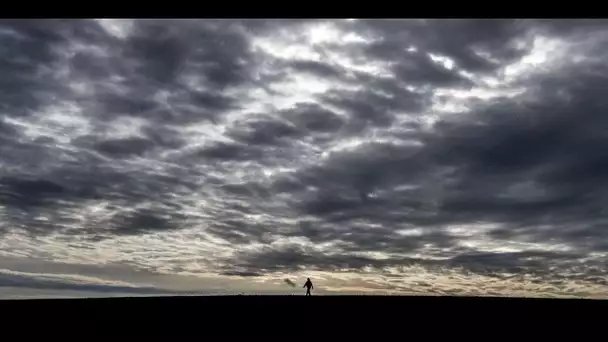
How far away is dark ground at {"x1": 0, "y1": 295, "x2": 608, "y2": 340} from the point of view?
452 inches

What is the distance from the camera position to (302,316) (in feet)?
42.7

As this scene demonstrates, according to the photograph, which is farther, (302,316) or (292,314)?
(292,314)

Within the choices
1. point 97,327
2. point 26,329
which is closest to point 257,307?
point 97,327

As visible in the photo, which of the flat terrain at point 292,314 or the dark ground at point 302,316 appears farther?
the flat terrain at point 292,314

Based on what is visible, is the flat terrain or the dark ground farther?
the flat terrain

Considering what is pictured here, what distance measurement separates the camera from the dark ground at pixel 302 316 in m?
11.5

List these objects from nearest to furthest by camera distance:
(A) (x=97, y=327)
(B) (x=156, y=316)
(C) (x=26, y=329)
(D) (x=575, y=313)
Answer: (C) (x=26, y=329)
(A) (x=97, y=327)
(B) (x=156, y=316)
(D) (x=575, y=313)

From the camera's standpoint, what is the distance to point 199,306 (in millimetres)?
14062
